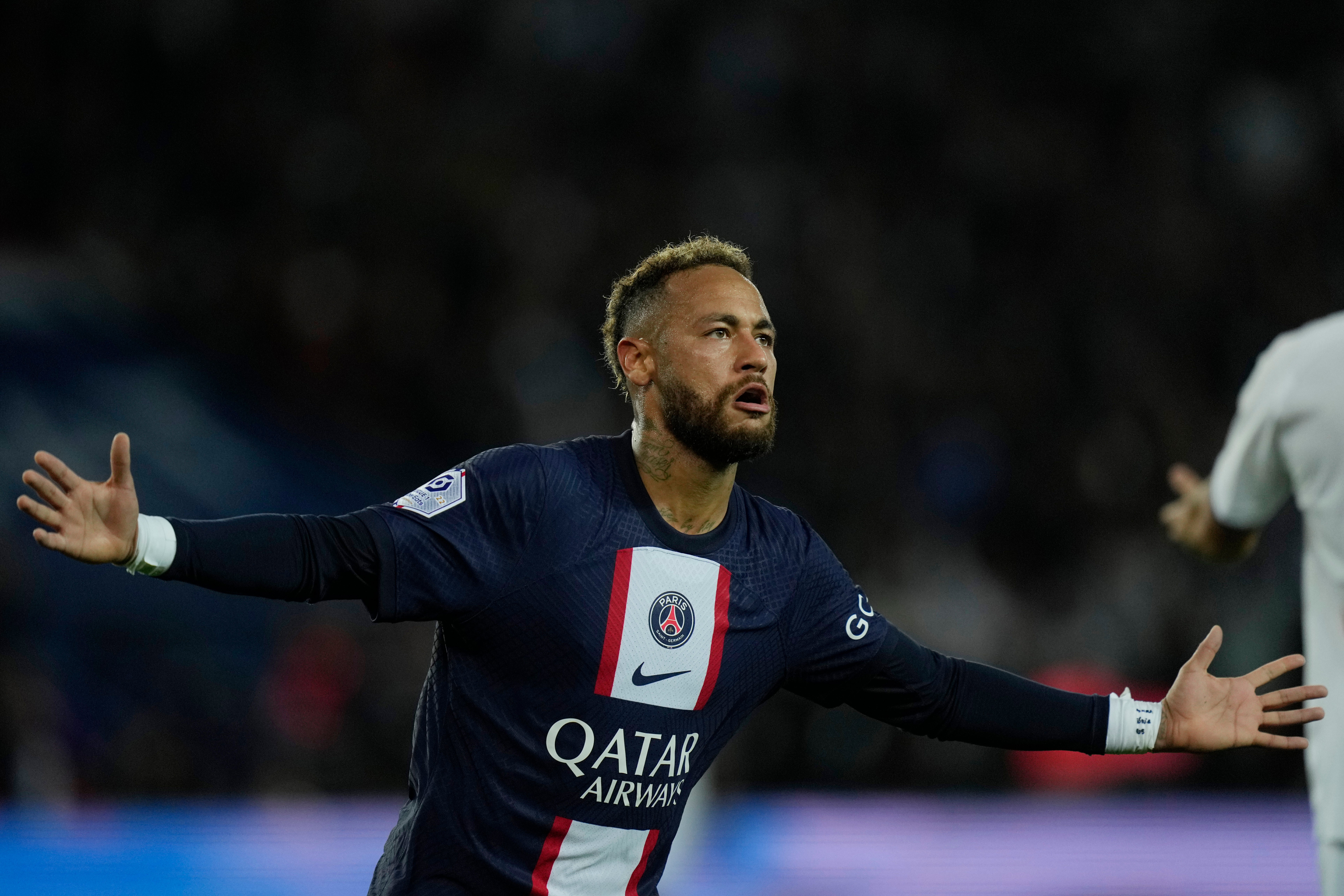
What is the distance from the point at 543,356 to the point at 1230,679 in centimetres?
983

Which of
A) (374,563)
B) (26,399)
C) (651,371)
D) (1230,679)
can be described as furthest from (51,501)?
(26,399)

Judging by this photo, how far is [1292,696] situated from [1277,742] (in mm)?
115

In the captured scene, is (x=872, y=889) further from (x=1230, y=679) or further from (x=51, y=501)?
(x=51, y=501)

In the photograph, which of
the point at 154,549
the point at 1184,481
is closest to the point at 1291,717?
the point at 1184,481

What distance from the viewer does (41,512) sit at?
9.17 feet

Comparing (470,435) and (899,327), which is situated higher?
(899,327)

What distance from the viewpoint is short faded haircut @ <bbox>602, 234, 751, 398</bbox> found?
3.77m

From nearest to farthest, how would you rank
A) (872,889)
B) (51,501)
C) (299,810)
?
(51,501) → (872,889) → (299,810)

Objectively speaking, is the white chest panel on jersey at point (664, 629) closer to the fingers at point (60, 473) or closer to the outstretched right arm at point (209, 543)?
the outstretched right arm at point (209, 543)

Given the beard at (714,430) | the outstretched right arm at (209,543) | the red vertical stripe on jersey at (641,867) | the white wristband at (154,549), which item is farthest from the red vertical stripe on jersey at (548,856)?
the white wristband at (154,549)

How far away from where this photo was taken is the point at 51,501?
2.82 metres

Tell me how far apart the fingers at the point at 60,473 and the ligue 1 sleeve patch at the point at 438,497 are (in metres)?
0.68

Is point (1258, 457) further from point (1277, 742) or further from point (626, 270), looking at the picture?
point (626, 270)

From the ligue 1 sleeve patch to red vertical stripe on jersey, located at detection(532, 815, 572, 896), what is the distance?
0.76 metres
